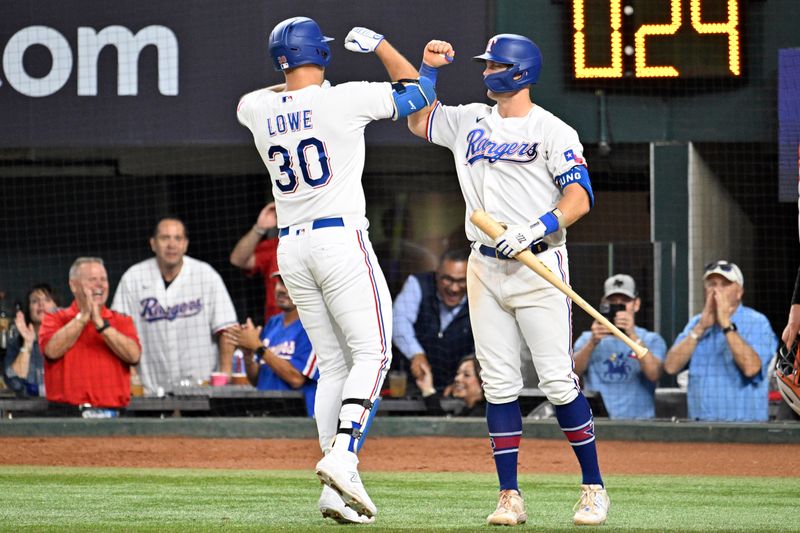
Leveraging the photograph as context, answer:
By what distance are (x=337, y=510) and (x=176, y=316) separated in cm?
626

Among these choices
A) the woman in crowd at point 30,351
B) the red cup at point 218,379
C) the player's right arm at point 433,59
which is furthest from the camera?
the woman in crowd at point 30,351

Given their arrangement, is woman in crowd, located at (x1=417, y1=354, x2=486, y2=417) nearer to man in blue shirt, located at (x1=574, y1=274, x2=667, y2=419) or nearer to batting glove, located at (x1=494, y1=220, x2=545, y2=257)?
man in blue shirt, located at (x1=574, y1=274, x2=667, y2=419)

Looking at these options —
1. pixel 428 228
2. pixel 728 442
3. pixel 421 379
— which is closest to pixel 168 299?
pixel 421 379

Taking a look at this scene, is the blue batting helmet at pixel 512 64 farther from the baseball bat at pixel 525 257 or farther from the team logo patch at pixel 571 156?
the baseball bat at pixel 525 257

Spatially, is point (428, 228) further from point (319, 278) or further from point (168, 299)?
→ point (319, 278)

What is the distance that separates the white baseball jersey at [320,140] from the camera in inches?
209

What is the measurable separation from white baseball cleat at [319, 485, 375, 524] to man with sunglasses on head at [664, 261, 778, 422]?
200 inches

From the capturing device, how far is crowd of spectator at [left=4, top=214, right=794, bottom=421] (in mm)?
9633

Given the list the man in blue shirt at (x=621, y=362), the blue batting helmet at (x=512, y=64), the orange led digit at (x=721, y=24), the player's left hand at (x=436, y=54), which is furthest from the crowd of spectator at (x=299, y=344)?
the blue batting helmet at (x=512, y=64)

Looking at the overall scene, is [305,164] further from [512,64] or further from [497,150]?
[512,64]

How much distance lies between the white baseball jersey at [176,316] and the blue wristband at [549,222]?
612 centimetres

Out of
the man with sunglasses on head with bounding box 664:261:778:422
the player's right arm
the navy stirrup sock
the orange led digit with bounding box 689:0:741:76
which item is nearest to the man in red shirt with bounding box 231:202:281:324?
the man with sunglasses on head with bounding box 664:261:778:422

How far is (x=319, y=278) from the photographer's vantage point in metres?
5.34

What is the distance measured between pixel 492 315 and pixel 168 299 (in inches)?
243
